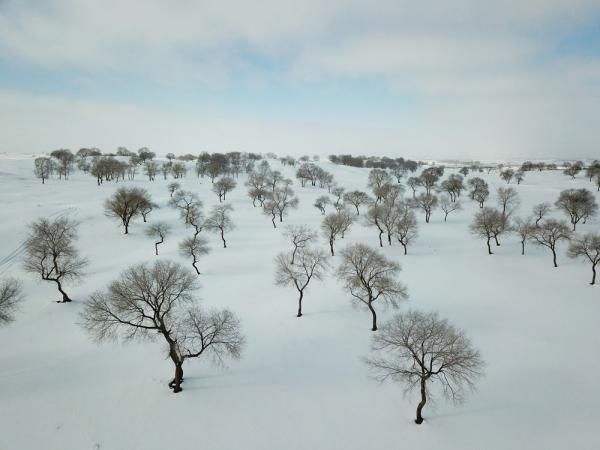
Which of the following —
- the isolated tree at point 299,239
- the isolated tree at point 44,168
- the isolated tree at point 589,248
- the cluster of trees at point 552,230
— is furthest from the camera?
the isolated tree at point 44,168

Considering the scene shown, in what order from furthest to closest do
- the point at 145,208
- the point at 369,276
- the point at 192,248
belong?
the point at 145,208
the point at 192,248
the point at 369,276

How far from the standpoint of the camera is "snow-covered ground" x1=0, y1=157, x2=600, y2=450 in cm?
1437

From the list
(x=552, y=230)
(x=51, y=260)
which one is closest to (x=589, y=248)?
(x=552, y=230)

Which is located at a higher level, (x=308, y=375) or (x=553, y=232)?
(x=553, y=232)

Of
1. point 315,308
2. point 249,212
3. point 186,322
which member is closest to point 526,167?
point 249,212

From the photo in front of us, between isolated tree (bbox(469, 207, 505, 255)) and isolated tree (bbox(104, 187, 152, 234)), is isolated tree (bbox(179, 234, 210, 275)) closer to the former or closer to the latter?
isolated tree (bbox(104, 187, 152, 234))

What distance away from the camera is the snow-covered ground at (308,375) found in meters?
14.4

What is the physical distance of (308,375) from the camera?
741 inches

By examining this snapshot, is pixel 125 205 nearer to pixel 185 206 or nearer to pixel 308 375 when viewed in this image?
pixel 185 206

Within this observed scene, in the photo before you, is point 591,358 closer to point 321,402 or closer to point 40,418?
point 321,402

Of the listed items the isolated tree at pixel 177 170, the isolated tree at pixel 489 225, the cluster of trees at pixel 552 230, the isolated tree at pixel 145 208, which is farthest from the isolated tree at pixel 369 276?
the isolated tree at pixel 177 170

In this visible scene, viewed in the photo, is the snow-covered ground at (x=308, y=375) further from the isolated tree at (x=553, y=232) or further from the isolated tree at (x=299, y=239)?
the isolated tree at (x=299, y=239)

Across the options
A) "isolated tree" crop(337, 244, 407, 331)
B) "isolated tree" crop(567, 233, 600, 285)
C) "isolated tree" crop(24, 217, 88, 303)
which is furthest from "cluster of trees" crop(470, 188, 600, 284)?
"isolated tree" crop(24, 217, 88, 303)

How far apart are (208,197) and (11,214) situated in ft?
129
